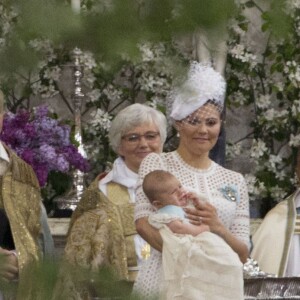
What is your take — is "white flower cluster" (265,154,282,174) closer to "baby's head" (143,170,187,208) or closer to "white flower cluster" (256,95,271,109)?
"white flower cluster" (256,95,271,109)

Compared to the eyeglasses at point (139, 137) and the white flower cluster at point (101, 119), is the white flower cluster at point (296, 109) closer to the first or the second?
the white flower cluster at point (101, 119)

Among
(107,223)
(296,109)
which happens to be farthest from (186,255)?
(296,109)

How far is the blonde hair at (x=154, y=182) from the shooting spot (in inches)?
124

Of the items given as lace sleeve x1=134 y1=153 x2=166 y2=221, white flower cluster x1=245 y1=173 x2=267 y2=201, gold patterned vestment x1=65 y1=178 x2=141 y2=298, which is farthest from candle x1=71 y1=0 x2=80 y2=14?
white flower cluster x1=245 y1=173 x2=267 y2=201

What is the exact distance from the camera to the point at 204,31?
898mm

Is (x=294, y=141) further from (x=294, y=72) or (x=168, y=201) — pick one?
(x=168, y=201)

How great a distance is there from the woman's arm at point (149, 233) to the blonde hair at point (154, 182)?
9cm

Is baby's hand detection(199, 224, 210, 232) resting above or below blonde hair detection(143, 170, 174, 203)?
below

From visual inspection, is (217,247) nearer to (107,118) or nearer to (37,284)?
(37,284)

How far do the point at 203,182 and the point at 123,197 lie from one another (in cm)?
77

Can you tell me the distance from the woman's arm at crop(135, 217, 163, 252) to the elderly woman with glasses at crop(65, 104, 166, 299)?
2.03 feet

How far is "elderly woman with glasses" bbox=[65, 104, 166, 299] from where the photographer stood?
3947 millimetres

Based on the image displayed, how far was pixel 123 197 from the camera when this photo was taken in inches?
162

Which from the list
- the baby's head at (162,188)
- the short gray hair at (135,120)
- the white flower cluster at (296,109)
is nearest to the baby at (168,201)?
the baby's head at (162,188)
